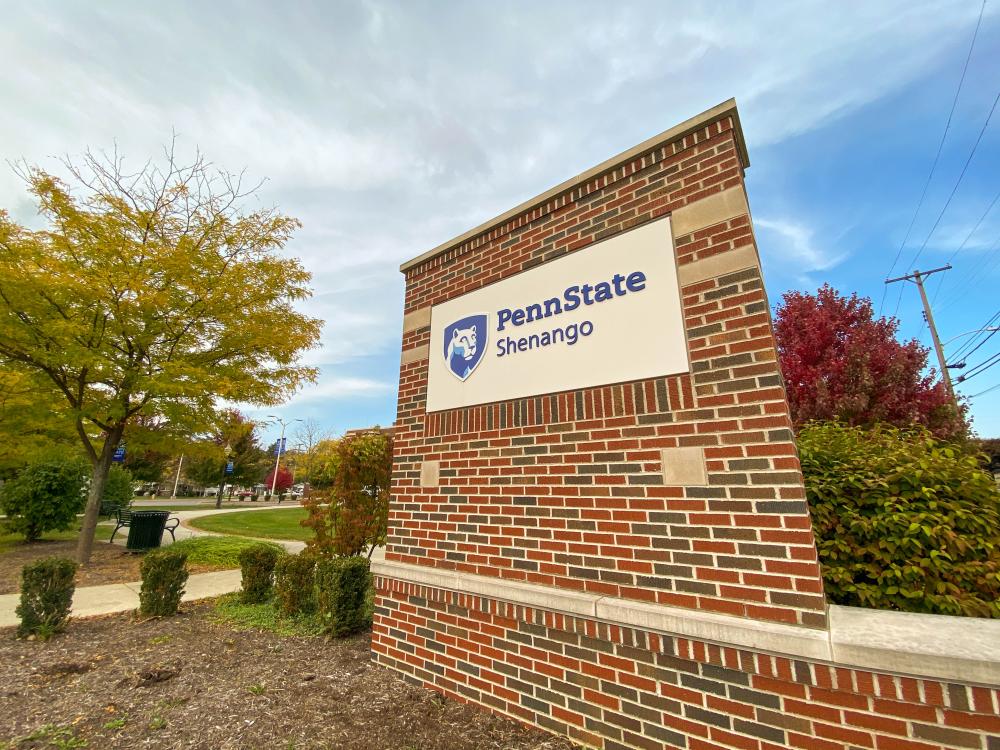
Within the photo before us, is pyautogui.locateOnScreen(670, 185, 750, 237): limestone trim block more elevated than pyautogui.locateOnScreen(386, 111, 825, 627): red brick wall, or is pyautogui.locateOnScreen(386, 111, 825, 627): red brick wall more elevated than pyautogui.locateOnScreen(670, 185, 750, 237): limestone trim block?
pyautogui.locateOnScreen(670, 185, 750, 237): limestone trim block

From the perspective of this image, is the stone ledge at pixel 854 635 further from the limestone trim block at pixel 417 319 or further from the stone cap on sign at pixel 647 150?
the stone cap on sign at pixel 647 150

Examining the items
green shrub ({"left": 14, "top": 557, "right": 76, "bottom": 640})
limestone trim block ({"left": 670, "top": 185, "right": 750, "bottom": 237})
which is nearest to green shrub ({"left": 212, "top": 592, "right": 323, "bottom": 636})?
green shrub ({"left": 14, "top": 557, "right": 76, "bottom": 640})

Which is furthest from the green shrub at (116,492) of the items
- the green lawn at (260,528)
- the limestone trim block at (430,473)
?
the limestone trim block at (430,473)

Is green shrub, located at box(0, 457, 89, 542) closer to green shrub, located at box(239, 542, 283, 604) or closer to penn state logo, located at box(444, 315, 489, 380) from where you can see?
green shrub, located at box(239, 542, 283, 604)

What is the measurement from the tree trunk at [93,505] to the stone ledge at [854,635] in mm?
10458

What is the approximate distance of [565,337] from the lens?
3.92 m

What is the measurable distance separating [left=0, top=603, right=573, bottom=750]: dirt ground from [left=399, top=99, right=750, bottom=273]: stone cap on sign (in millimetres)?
4527

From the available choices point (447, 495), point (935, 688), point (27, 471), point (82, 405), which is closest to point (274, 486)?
point (27, 471)

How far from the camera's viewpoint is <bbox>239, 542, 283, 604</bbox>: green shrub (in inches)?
255

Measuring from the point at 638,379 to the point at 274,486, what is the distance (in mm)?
56941

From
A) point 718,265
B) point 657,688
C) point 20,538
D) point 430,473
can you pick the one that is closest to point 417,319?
point 430,473

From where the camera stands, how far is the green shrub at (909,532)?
3.00 m

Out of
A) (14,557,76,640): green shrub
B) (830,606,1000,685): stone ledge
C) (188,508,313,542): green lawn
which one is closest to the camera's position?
(830,606,1000,685): stone ledge

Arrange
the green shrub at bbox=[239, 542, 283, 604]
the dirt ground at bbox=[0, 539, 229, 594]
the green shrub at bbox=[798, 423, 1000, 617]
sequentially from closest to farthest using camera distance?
the green shrub at bbox=[798, 423, 1000, 617] < the green shrub at bbox=[239, 542, 283, 604] < the dirt ground at bbox=[0, 539, 229, 594]
